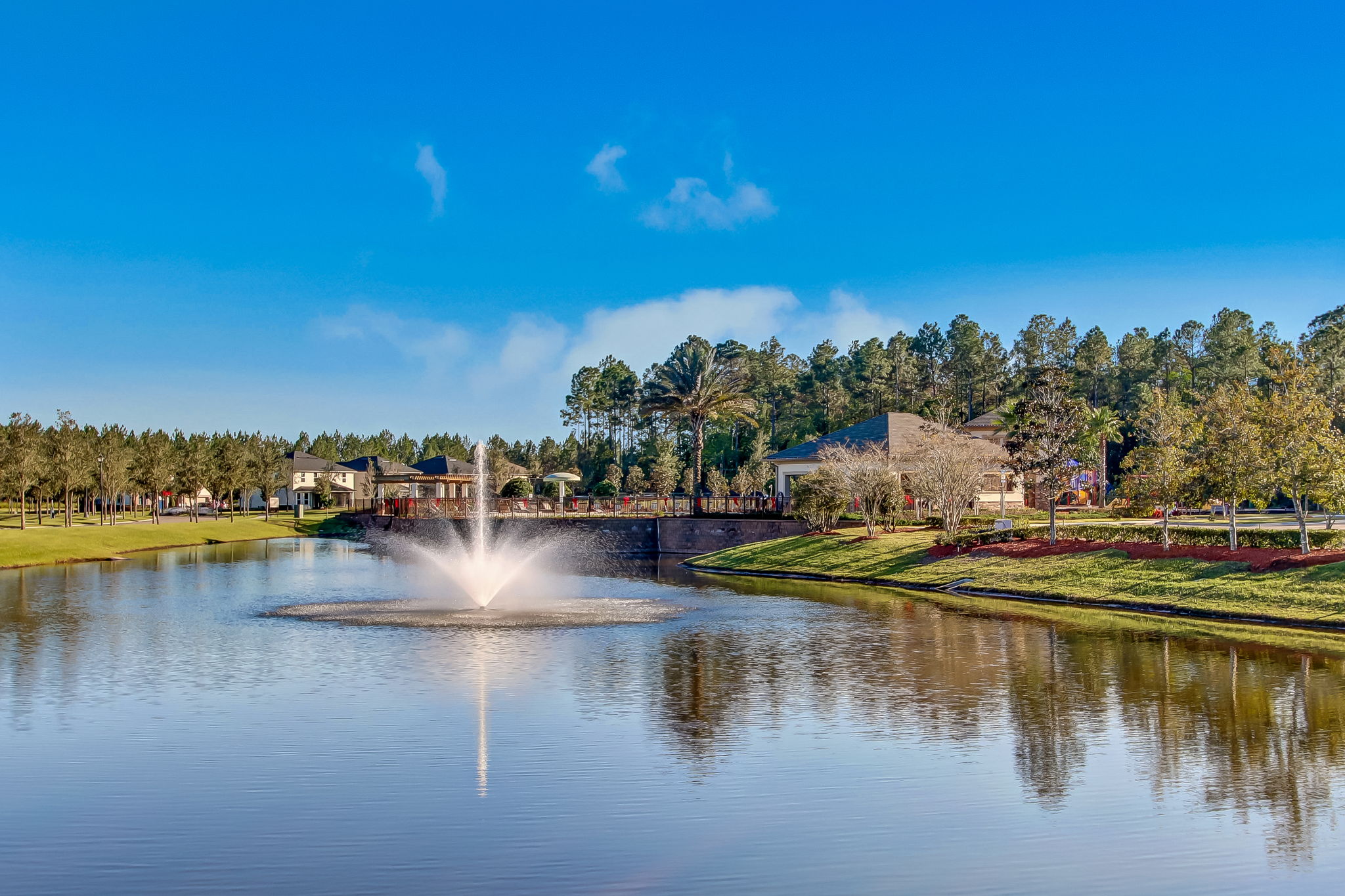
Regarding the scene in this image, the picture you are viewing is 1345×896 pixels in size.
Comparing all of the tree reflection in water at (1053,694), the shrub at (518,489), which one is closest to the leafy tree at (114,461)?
the shrub at (518,489)

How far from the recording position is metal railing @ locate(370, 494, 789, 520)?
2665 inches

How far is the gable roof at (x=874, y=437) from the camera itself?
69125 mm

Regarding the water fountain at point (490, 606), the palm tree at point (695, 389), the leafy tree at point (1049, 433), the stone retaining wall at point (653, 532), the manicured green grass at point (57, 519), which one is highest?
the palm tree at point (695, 389)

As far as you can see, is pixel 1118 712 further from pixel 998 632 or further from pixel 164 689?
pixel 164 689

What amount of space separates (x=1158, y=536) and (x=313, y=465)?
114 m

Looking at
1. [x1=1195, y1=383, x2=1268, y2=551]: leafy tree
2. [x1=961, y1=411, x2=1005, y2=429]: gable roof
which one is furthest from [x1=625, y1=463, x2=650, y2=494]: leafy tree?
[x1=1195, y1=383, x2=1268, y2=551]: leafy tree

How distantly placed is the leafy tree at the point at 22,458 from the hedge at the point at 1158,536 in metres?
57.8

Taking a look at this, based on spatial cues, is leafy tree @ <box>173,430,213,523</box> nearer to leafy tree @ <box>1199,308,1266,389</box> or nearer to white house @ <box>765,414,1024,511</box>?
white house @ <box>765,414,1024,511</box>

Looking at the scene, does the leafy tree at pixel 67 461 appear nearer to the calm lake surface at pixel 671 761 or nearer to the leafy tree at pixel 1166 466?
the calm lake surface at pixel 671 761

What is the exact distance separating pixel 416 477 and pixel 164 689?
90.6 meters

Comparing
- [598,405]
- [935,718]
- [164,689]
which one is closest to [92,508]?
[598,405]

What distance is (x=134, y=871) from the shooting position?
1026 centimetres

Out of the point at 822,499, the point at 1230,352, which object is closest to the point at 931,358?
the point at 1230,352

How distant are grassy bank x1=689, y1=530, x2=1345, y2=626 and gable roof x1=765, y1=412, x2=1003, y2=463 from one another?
17586 millimetres
